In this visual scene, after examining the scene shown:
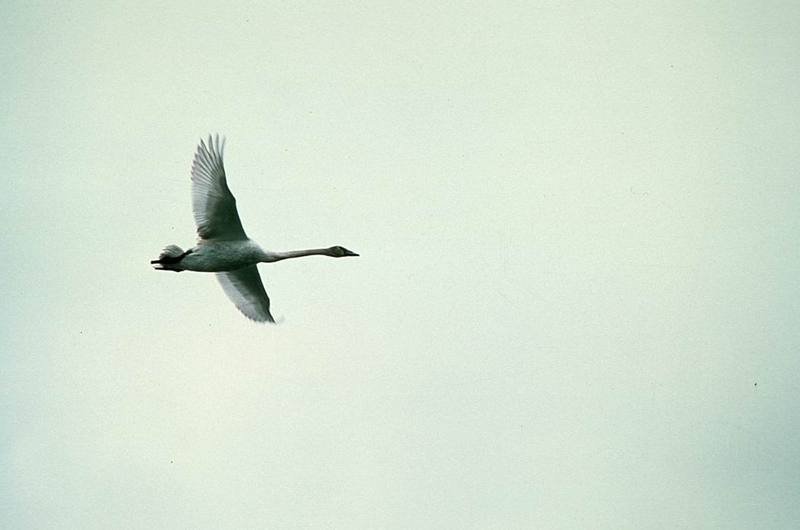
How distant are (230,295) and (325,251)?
7.55ft

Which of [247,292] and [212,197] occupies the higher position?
[212,197]

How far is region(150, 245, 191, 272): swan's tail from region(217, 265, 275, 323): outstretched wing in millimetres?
2423

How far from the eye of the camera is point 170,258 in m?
29.6

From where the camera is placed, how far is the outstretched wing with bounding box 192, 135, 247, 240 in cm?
2972

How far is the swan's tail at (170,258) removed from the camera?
96.9 feet

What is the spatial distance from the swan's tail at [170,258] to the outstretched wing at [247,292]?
7.95 feet

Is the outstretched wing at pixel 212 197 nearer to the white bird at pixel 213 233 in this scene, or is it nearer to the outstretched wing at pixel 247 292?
the white bird at pixel 213 233

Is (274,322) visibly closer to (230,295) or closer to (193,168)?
(230,295)

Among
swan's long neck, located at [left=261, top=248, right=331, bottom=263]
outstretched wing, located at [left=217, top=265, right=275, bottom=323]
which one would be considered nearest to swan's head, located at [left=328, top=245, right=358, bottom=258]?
swan's long neck, located at [left=261, top=248, right=331, bottom=263]

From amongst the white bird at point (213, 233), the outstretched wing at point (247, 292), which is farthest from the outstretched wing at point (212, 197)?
the outstretched wing at point (247, 292)

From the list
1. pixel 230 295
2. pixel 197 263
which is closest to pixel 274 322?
pixel 230 295

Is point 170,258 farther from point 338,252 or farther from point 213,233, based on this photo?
point 338,252

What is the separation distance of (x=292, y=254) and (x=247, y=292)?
1.69 metres

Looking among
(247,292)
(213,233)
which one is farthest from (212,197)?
(247,292)
